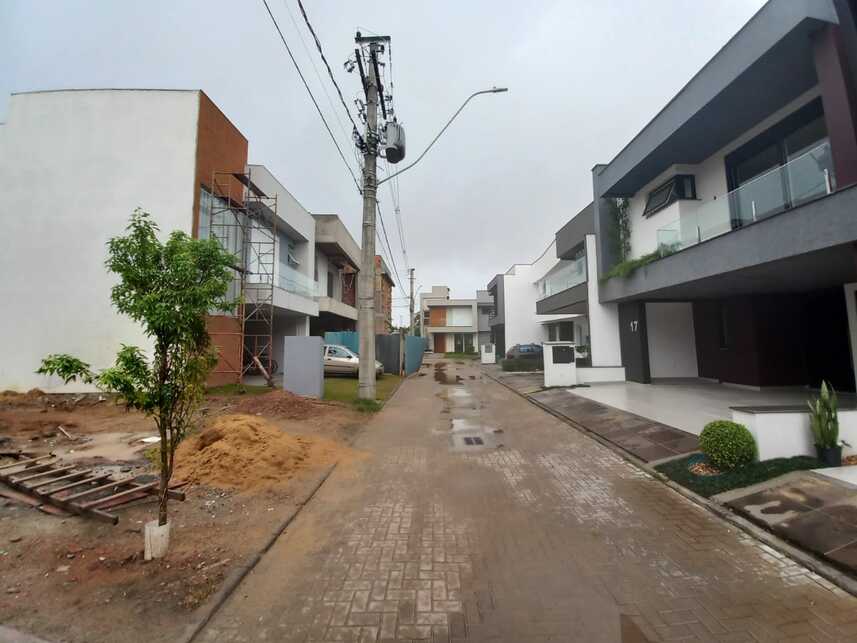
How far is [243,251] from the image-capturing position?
15375 mm

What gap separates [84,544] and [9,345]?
13.3 meters

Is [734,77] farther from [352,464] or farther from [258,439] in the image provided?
[258,439]

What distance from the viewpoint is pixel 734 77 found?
8.22m

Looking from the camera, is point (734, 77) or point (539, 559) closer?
point (539, 559)

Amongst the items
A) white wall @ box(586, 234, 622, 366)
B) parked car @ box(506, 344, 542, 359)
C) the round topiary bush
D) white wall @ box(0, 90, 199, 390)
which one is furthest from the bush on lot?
the round topiary bush

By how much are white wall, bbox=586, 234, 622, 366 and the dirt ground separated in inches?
461

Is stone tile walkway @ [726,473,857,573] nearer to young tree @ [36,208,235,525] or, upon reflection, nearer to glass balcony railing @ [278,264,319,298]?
young tree @ [36,208,235,525]

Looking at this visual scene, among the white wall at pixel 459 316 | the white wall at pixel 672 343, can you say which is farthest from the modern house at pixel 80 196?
the white wall at pixel 459 316

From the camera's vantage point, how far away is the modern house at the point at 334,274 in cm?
2369

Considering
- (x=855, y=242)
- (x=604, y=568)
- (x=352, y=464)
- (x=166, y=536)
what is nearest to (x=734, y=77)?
(x=855, y=242)

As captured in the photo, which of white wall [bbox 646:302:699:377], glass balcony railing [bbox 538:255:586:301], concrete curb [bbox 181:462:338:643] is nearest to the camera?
concrete curb [bbox 181:462:338:643]

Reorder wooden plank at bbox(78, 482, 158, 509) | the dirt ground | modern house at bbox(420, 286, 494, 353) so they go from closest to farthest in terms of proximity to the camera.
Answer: the dirt ground, wooden plank at bbox(78, 482, 158, 509), modern house at bbox(420, 286, 494, 353)

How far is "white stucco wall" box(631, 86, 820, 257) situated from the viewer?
8.92m

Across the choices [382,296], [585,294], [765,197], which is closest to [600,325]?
[585,294]
